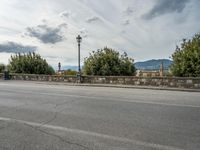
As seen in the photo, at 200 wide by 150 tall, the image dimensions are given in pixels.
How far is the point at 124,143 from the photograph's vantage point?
4.23 m

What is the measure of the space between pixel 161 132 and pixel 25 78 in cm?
2132

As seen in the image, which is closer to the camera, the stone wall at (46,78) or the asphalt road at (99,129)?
the asphalt road at (99,129)

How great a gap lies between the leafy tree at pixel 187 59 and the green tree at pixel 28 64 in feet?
58.8

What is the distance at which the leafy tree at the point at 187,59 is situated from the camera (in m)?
18.9

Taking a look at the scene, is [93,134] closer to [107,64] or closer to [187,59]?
[187,59]

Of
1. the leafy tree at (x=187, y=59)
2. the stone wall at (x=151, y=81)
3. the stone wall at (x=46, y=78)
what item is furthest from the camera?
the stone wall at (x=46, y=78)

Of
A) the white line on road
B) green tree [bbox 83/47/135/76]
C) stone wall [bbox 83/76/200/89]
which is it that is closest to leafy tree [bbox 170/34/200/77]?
stone wall [bbox 83/76/200/89]

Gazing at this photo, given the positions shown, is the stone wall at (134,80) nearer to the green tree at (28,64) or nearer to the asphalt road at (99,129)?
the green tree at (28,64)

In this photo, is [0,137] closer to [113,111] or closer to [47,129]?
[47,129]

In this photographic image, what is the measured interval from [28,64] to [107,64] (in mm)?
11712

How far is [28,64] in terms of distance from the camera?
30375 mm

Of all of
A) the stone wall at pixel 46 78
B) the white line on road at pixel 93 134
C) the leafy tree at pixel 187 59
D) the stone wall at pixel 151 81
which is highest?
the leafy tree at pixel 187 59

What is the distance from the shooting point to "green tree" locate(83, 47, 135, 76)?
2503 centimetres

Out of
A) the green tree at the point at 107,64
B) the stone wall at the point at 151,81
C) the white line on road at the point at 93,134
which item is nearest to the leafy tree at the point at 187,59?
the stone wall at the point at 151,81
